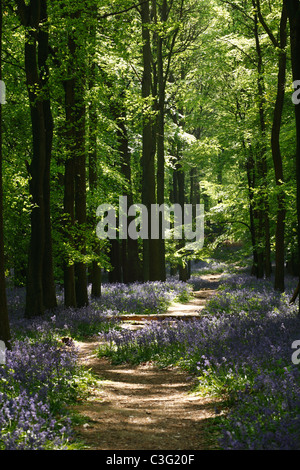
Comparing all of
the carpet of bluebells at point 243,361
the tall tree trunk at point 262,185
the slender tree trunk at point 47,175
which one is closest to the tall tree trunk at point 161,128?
the tall tree trunk at point 262,185

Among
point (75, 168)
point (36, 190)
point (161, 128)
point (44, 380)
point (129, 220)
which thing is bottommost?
point (44, 380)

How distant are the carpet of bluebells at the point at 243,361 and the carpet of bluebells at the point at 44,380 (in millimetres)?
1583

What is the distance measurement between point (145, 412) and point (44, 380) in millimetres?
1433

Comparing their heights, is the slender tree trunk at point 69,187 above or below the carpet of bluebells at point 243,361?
above

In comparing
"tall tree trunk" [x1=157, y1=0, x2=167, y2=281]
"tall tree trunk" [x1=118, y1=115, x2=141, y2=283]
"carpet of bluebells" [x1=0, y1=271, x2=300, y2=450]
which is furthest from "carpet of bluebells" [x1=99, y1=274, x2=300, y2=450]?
"tall tree trunk" [x1=118, y1=115, x2=141, y2=283]

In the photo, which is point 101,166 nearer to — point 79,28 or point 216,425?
point 79,28

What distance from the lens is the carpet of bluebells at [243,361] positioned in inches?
180

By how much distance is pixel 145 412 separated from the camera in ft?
21.4

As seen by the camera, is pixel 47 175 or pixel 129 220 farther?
pixel 129 220

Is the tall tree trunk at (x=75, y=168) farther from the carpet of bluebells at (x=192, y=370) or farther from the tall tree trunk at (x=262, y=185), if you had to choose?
the tall tree trunk at (x=262, y=185)

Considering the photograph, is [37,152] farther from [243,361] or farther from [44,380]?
[243,361]

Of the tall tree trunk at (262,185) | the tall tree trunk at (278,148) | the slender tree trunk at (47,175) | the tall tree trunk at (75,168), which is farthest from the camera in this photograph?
the tall tree trunk at (262,185)

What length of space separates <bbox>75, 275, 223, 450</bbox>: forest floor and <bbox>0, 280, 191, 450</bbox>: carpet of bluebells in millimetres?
280

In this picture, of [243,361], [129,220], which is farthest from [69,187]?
[129,220]
